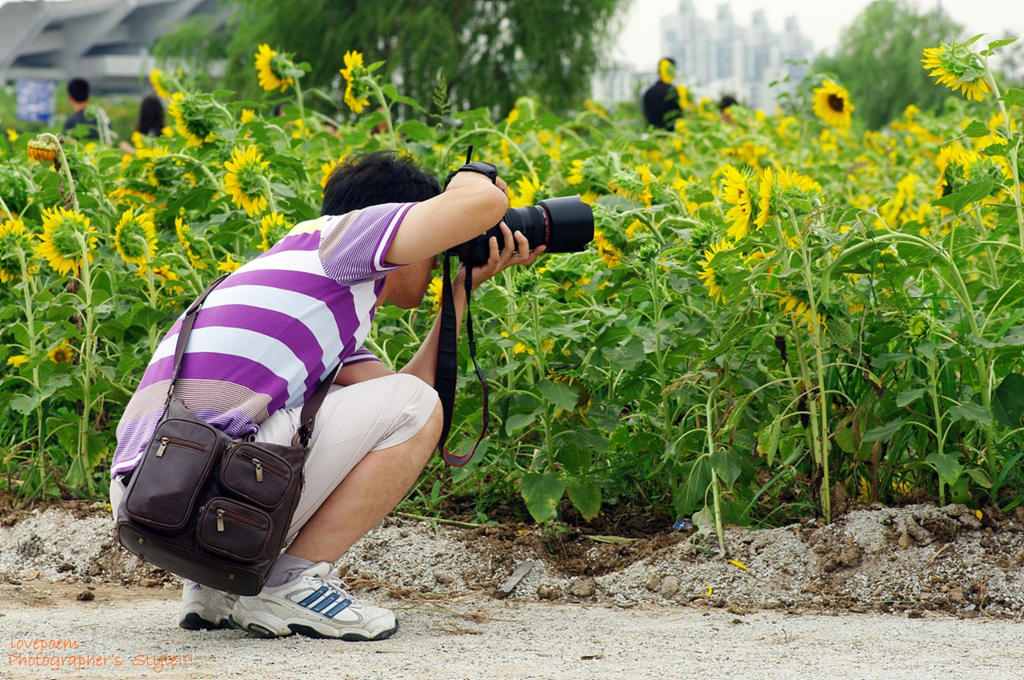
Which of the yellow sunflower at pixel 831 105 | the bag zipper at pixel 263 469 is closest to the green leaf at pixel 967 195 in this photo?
the bag zipper at pixel 263 469

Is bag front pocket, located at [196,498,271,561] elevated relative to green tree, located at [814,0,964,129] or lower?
lower

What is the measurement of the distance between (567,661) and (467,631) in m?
0.27

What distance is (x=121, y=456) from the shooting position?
1.71 m

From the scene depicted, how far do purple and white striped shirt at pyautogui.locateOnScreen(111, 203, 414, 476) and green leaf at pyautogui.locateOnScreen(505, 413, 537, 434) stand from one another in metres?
0.48

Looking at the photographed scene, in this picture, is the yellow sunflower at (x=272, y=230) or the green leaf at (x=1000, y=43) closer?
the green leaf at (x=1000, y=43)

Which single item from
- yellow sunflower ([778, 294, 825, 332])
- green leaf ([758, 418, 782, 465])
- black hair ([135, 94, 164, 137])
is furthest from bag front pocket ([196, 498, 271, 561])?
black hair ([135, 94, 164, 137])

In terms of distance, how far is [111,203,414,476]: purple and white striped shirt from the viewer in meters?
1.67

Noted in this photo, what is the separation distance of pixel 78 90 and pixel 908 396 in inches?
240

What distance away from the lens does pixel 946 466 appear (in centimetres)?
189

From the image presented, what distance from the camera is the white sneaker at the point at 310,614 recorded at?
1748 millimetres

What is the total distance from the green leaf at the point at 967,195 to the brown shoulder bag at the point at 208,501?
4.19 feet

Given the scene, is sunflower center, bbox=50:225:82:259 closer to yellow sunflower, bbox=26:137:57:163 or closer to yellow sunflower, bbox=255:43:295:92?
yellow sunflower, bbox=26:137:57:163

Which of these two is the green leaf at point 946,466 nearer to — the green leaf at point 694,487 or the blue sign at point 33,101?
the green leaf at point 694,487

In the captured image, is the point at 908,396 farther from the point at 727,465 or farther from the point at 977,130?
the point at 977,130
